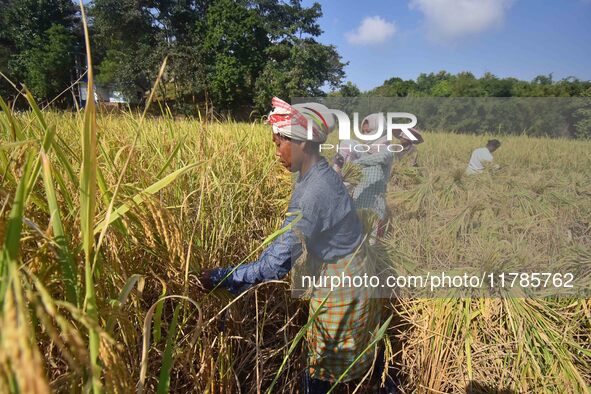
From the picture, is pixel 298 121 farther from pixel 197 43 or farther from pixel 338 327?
pixel 197 43

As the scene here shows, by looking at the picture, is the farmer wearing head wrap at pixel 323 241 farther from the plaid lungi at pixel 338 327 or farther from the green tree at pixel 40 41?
the green tree at pixel 40 41

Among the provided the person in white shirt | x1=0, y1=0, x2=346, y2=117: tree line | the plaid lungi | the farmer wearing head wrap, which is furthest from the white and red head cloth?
x1=0, y1=0, x2=346, y2=117: tree line

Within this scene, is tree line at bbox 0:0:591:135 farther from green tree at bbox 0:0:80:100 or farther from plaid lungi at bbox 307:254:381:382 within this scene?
plaid lungi at bbox 307:254:381:382

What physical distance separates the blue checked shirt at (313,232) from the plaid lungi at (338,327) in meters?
0.07

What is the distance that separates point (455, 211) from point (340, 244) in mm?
1124

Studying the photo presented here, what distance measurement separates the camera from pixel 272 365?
1206mm

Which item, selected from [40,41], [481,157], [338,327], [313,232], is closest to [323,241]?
[313,232]

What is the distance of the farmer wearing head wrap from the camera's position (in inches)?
41.7

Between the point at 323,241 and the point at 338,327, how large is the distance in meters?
0.32

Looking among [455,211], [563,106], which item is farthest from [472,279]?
[563,106]

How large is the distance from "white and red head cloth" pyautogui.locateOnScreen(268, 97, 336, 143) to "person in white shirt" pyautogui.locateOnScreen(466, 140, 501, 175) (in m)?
1.60

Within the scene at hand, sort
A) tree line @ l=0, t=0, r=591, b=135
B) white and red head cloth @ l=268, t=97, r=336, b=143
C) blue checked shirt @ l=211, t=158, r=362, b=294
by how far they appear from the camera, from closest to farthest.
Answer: blue checked shirt @ l=211, t=158, r=362, b=294 < white and red head cloth @ l=268, t=97, r=336, b=143 < tree line @ l=0, t=0, r=591, b=135

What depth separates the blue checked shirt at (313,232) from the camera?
3.15ft

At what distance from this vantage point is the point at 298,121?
1090 mm
